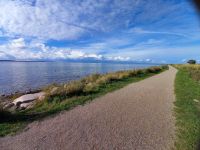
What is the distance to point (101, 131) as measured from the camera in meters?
4.95

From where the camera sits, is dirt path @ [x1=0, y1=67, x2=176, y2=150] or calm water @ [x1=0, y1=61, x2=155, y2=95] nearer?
dirt path @ [x1=0, y1=67, x2=176, y2=150]

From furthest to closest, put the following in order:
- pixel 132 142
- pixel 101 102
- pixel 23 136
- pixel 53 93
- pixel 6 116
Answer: pixel 53 93 < pixel 101 102 < pixel 6 116 < pixel 23 136 < pixel 132 142

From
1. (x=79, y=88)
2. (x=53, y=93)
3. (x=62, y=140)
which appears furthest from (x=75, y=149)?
(x=79, y=88)

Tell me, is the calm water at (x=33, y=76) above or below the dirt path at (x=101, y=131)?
below

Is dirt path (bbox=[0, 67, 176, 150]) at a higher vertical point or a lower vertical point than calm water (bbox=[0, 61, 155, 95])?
higher

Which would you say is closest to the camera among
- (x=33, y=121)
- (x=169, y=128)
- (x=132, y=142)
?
(x=132, y=142)

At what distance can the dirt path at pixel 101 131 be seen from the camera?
4.23 m

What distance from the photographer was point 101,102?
8250 millimetres

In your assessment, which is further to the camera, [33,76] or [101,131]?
[33,76]

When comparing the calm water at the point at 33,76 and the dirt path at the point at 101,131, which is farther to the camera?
the calm water at the point at 33,76

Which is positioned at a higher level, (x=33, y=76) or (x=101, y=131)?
(x=101, y=131)

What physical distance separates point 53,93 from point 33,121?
352cm

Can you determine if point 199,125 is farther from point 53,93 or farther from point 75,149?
point 53,93

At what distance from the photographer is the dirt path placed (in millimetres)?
4234
